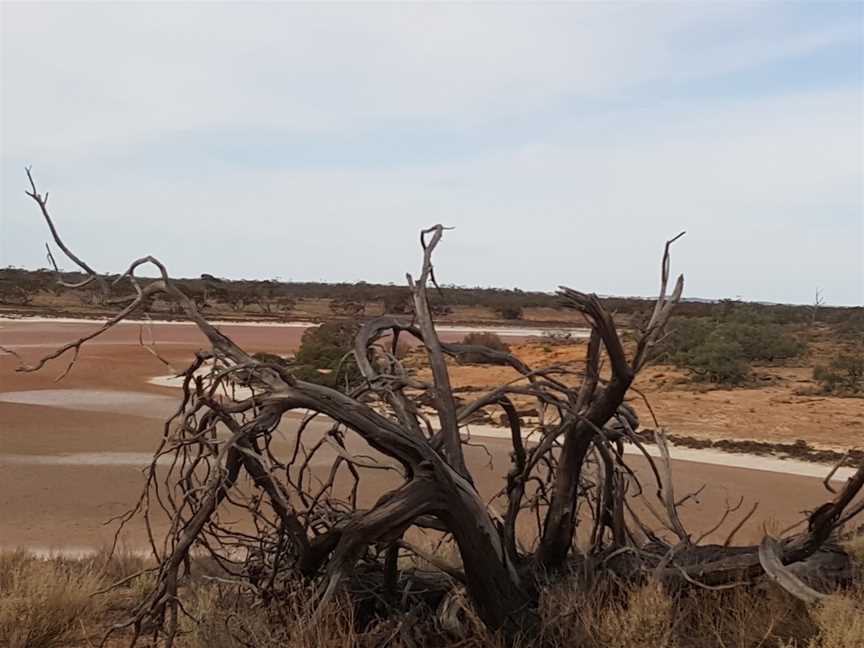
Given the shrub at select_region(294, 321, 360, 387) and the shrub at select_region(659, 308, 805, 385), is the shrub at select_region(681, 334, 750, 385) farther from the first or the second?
the shrub at select_region(294, 321, 360, 387)

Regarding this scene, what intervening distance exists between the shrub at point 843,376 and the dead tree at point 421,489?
19.6 meters

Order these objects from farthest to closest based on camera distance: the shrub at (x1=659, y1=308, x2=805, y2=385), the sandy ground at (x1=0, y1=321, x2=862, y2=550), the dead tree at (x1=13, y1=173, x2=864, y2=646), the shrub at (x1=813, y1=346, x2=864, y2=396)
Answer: the shrub at (x1=659, y1=308, x2=805, y2=385) → the shrub at (x1=813, y1=346, x2=864, y2=396) → the sandy ground at (x1=0, y1=321, x2=862, y2=550) → the dead tree at (x1=13, y1=173, x2=864, y2=646)

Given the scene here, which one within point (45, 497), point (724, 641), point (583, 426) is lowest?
point (45, 497)

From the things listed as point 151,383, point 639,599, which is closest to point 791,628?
point 639,599

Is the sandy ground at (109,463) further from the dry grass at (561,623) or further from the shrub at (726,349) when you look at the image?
the shrub at (726,349)

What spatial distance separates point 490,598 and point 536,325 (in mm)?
59124

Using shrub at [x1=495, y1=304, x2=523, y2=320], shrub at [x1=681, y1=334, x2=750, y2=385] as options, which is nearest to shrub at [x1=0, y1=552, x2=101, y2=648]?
shrub at [x1=681, y1=334, x2=750, y2=385]

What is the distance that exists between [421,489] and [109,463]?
11.1m

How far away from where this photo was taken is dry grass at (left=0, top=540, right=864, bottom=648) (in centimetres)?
456

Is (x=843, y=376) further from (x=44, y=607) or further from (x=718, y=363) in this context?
(x=44, y=607)

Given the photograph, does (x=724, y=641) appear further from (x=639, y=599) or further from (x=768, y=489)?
(x=768, y=489)

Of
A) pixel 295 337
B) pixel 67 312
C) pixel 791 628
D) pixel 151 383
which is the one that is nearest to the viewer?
pixel 791 628

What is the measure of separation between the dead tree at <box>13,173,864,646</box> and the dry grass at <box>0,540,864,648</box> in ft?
0.45

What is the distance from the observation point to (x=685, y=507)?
12148 millimetres
